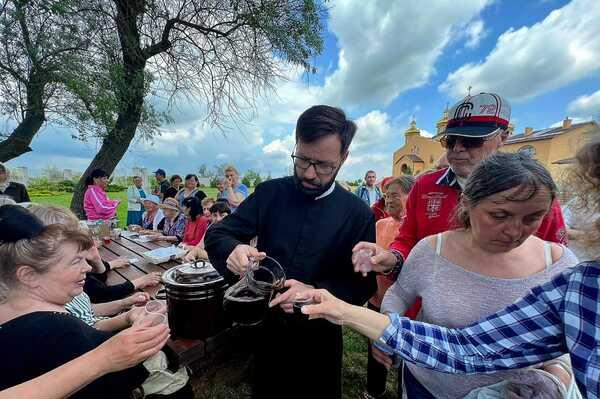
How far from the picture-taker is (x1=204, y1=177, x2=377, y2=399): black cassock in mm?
1717

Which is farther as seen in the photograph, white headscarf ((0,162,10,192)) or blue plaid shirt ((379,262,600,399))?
white headscarf ((0,162,10,192))

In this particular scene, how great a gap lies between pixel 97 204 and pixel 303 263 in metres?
6.38

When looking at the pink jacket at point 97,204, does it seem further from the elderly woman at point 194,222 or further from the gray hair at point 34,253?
the gray hair at point 34,253

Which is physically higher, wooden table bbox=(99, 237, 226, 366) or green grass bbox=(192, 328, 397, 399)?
wooden table bbox=(99, 237, 226, 366)

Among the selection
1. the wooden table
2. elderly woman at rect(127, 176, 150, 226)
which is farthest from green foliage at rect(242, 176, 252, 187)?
the wooden table

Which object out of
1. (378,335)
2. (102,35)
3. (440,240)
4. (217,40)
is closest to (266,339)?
(378,335)

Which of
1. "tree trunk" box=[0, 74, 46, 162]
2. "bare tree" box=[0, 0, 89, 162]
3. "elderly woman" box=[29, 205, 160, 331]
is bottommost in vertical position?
"elderly woman" box=[29, 205, 160, 331]

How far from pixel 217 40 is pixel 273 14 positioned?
1.95 meters

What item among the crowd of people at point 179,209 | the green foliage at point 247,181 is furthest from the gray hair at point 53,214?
the green foliage at point 247,181

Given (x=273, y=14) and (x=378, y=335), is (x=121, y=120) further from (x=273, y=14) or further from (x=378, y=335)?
(x=378, y=335)

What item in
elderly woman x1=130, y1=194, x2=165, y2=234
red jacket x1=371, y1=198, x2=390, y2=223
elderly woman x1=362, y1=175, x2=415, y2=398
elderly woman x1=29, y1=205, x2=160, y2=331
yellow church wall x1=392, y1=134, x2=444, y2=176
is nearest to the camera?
elderly woman x1=29, y1=205, x2=160, y2=331

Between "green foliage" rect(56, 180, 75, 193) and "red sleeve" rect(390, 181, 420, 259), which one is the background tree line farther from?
"green foliage" rect(56, 180, 75, 193)

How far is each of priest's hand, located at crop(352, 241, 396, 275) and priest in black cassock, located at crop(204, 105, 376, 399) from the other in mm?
224

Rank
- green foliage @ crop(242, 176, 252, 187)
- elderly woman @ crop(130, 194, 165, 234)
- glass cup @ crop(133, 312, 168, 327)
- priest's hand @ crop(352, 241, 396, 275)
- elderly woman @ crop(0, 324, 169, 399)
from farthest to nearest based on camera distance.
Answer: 1. green foliage @ crop(242, 176, 252, 187)
2. elderly woman @ crop(130, 194, 165, 234)
3. priest's hand @ crop(352, 241, 396, 275)
4. glass cup @ crop(133, 312, 168, 327)
5. elderly woman @ crop(0, 324, 169, 399)
